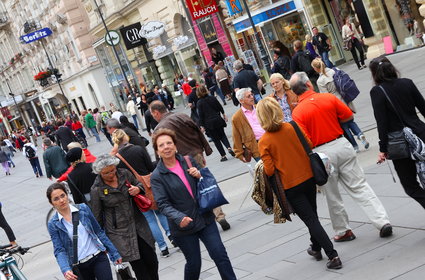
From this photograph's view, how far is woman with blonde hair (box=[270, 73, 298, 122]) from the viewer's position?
361 inches

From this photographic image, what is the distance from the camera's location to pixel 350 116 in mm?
6723

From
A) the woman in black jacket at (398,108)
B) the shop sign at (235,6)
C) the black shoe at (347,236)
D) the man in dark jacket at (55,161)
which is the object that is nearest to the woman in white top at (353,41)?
the shop sign at (235,6)

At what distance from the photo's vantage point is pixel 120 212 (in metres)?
6.73

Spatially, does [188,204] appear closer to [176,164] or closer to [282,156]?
[176,164]

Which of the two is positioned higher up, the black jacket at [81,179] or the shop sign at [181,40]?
the shop sign at [181,40]

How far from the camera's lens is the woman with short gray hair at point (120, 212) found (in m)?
6.64

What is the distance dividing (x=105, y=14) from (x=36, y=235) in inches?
1295

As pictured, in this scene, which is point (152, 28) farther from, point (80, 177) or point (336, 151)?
point (336, 151)

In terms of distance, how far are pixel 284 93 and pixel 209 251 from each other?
3.89 metres

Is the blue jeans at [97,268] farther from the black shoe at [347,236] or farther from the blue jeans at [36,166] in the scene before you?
the blue jeans at [36,166]

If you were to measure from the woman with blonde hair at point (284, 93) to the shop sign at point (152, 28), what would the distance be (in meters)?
24.5

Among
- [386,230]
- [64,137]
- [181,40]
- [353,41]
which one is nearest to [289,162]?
[386,230]

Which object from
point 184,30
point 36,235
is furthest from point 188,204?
point 184,30

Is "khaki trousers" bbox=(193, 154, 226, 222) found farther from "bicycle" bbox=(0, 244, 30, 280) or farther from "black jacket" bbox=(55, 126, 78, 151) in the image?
"black jacket" bbox=(55, 126, 78, 151)
